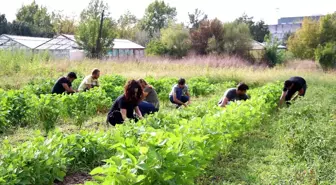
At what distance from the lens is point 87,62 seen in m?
18.2

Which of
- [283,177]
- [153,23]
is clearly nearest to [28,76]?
[283,177]

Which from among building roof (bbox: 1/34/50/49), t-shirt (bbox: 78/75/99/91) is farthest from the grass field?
building roof (bbox: 1/34/50/49)

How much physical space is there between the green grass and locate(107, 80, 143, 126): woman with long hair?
1.77 m

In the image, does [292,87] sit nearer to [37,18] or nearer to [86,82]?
[86,82]

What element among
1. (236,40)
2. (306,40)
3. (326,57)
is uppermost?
(306,40)

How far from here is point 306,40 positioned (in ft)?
94.7

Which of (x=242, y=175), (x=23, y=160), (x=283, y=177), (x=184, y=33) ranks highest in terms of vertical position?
(x=184, y=33)

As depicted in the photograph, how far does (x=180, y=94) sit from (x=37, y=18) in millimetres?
48470

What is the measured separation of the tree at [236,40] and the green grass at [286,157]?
22103 mm

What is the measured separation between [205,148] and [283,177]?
834 mm

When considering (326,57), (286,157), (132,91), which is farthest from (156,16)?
(286,157)

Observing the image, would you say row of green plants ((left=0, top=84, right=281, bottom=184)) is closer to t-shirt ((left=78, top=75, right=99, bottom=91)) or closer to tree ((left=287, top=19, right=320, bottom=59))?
t-shirt ((left=78, top=75, right=99, bottom=91))

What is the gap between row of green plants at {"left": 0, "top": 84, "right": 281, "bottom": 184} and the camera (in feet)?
8.63

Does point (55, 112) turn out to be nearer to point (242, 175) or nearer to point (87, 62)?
point (242, 175)
